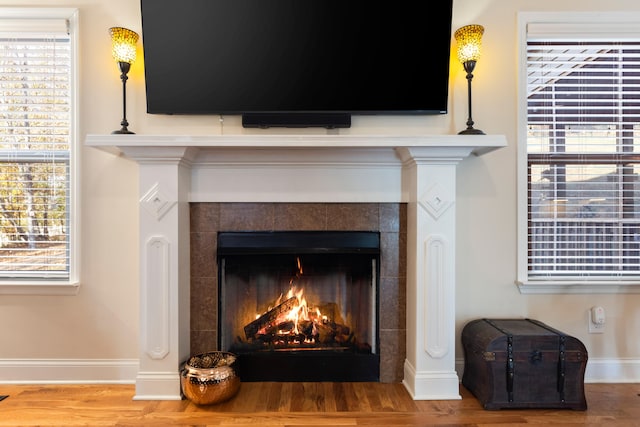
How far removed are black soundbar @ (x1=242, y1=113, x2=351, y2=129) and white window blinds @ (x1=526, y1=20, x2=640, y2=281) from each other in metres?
1.13

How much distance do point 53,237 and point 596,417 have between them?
10.0 ft

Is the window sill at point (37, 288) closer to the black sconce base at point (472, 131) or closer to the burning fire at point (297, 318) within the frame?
the burning fire at point (297, 318)

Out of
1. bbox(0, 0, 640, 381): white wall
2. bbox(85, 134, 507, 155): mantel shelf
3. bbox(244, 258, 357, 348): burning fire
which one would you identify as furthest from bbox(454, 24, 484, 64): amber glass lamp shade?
bbox(244, 258, 357, 348): burning fire

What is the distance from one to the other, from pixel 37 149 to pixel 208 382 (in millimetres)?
1658

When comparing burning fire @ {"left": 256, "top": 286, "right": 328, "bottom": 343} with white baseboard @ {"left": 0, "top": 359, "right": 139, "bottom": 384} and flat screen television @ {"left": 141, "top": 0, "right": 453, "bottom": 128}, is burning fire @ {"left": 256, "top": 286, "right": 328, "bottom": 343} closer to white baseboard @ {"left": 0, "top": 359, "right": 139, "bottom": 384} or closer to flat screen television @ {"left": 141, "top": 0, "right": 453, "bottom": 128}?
white baseboard @ {"left": 0, "top": 359, "right": 139, "bottom": 384}

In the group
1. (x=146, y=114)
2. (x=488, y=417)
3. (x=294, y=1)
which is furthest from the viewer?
(x=146, y=114)

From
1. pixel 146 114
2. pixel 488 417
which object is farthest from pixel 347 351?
pixel 146 114

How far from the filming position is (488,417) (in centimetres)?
201

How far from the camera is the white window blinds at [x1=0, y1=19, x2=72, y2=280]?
7.80 feet

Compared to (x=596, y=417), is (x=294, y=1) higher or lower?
higher

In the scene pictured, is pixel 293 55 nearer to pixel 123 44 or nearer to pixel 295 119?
pixel 295 119

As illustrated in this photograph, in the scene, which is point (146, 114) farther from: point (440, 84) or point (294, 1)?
point (440, 84)

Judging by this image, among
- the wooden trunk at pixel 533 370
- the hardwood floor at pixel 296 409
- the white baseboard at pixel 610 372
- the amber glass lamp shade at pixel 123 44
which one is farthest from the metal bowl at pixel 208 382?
the white baseboard at pixel 610 372

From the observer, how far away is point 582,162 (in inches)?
96.8
